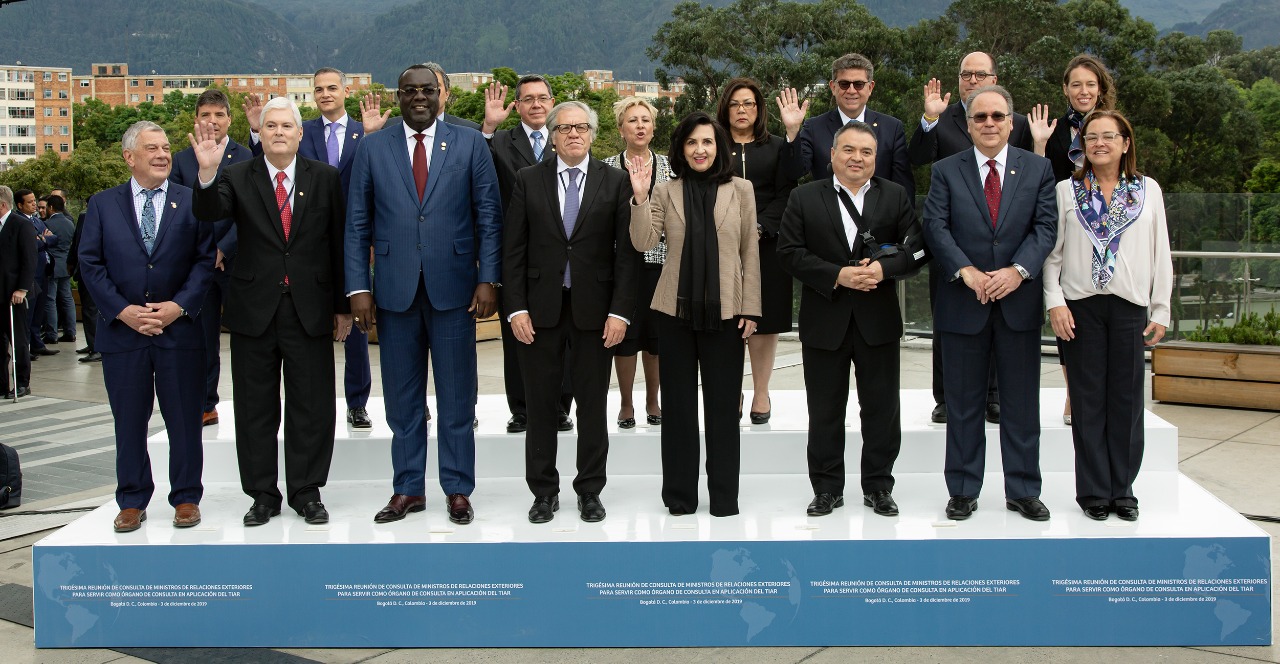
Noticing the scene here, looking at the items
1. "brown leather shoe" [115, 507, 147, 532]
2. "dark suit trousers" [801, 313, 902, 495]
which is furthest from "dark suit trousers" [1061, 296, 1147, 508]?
"brown leather shoe" [115, 507, 147, 532]

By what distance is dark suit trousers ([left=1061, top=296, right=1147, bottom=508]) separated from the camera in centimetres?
434

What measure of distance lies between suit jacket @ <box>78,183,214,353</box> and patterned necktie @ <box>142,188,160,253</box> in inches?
0.8

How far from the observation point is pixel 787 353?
12.0 m

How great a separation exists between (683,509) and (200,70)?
653 ft

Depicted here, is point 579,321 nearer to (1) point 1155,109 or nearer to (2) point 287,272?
(2) point 287,272

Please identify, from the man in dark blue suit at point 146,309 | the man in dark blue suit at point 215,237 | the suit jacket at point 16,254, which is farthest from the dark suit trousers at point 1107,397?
the suit jacket at point 16,254

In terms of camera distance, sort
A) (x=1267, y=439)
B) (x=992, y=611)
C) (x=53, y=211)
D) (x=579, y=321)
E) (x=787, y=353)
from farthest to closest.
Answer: (x=53, y=211)
(x=787, y=353)
(x=1267, y=439)
(x=579, y=321)
(x=992, y=611)

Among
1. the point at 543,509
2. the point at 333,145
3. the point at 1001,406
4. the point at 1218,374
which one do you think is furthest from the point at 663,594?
the point at 1218,374

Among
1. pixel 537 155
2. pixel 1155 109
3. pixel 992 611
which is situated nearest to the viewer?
pixel 992 611

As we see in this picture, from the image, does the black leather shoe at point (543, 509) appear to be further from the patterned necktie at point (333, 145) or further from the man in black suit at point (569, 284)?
the patterned necktie at point (333, 145)

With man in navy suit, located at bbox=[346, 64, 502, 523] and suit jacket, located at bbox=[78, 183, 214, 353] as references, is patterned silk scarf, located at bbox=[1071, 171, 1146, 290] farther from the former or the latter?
suit jacket, located at bbox=[78, 183, 214, 353]

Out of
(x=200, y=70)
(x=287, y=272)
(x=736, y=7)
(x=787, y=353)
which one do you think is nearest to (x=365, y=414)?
(x=287, y=272)

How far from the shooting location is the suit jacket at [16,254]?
9.64m

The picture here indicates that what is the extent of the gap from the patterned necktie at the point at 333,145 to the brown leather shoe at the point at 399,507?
5.97 ft
